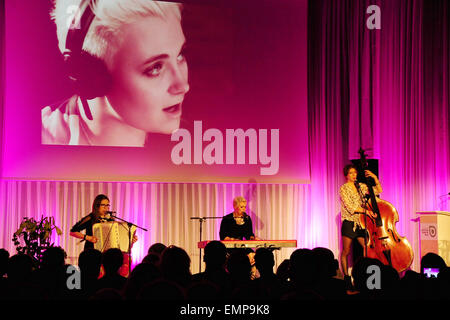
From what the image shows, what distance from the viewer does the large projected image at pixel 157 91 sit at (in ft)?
26.1

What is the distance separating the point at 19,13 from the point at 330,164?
18.4 feet

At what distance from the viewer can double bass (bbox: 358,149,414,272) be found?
6656 mm

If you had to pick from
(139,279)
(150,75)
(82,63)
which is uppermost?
(82,63)

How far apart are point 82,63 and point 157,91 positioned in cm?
121

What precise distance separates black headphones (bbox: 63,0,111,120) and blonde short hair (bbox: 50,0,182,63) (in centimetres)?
6

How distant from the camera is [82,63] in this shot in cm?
808

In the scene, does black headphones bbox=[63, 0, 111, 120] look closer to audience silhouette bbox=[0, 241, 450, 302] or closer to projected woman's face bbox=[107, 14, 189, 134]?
projected woman's face bbox=[107, 14, 189, 134]

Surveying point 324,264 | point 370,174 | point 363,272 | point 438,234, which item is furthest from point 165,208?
point 363,272

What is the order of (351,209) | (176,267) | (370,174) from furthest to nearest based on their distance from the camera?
(370,174) < (351,209) < (176,267)

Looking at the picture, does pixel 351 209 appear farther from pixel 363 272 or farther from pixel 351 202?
pixel 363 272

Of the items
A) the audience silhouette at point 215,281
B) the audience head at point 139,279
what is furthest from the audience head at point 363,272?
the audience head at point 139,279

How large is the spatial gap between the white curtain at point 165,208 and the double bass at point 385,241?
2.13 metres

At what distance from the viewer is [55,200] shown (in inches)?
320

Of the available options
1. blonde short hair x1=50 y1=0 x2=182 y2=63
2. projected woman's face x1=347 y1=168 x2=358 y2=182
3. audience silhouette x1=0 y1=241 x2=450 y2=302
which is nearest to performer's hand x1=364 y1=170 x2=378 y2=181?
projected woman's face x1=347 y1=168 x2=358 y2=182
